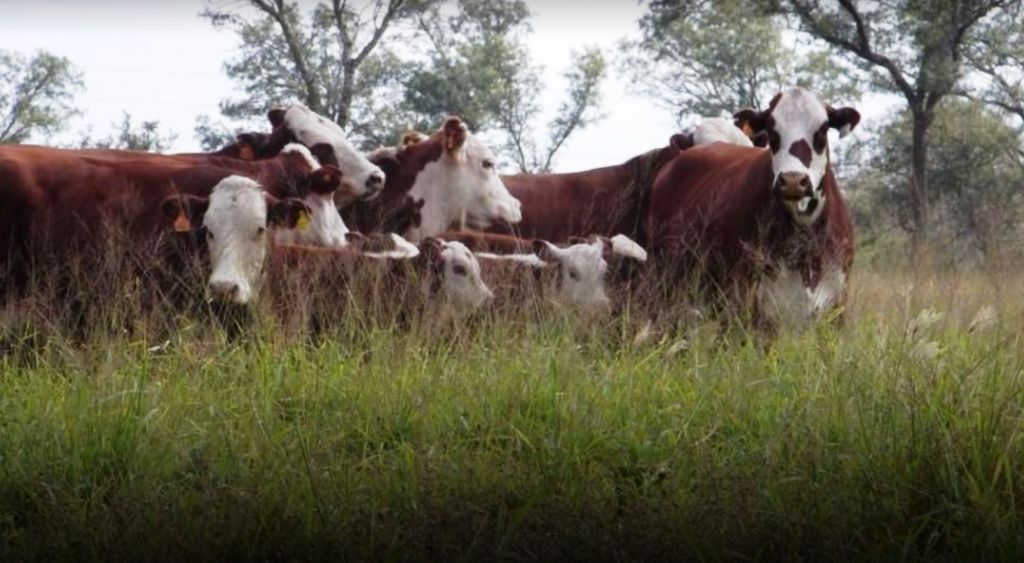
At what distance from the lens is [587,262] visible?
9.59 meters

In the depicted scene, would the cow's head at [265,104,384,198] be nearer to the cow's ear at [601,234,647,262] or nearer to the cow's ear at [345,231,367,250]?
the cow's ear at [345,231,367,250]

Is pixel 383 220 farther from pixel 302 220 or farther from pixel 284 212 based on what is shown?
pixel 284 212

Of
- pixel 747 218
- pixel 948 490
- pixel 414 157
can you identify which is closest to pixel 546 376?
pixel 948 490

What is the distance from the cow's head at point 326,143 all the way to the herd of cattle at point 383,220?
12 millimetres

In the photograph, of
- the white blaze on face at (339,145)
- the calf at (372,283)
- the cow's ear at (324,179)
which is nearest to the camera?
the calf at (372,283)

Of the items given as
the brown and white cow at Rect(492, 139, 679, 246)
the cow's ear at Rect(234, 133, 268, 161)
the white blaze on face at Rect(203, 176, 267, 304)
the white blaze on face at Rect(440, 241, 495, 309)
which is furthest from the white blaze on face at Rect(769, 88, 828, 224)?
the cow's ear at Rect(234, 133, 268, 161)

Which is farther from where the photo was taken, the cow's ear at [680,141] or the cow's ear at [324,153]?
the cow's ear at [680,141]

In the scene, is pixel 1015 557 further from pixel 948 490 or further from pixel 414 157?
pixel 414 157

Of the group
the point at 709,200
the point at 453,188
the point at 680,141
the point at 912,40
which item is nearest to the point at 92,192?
the point at 453,188

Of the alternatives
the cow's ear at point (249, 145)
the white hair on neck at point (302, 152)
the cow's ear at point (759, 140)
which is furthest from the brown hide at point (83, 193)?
the cow's ear at point (759, 140)

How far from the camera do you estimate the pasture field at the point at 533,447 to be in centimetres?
518

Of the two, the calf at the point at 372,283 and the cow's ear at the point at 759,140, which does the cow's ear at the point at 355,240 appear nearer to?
the calf at the point at 372,283

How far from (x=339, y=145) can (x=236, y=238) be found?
8.49 feet

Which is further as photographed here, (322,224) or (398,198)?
(398,198)
